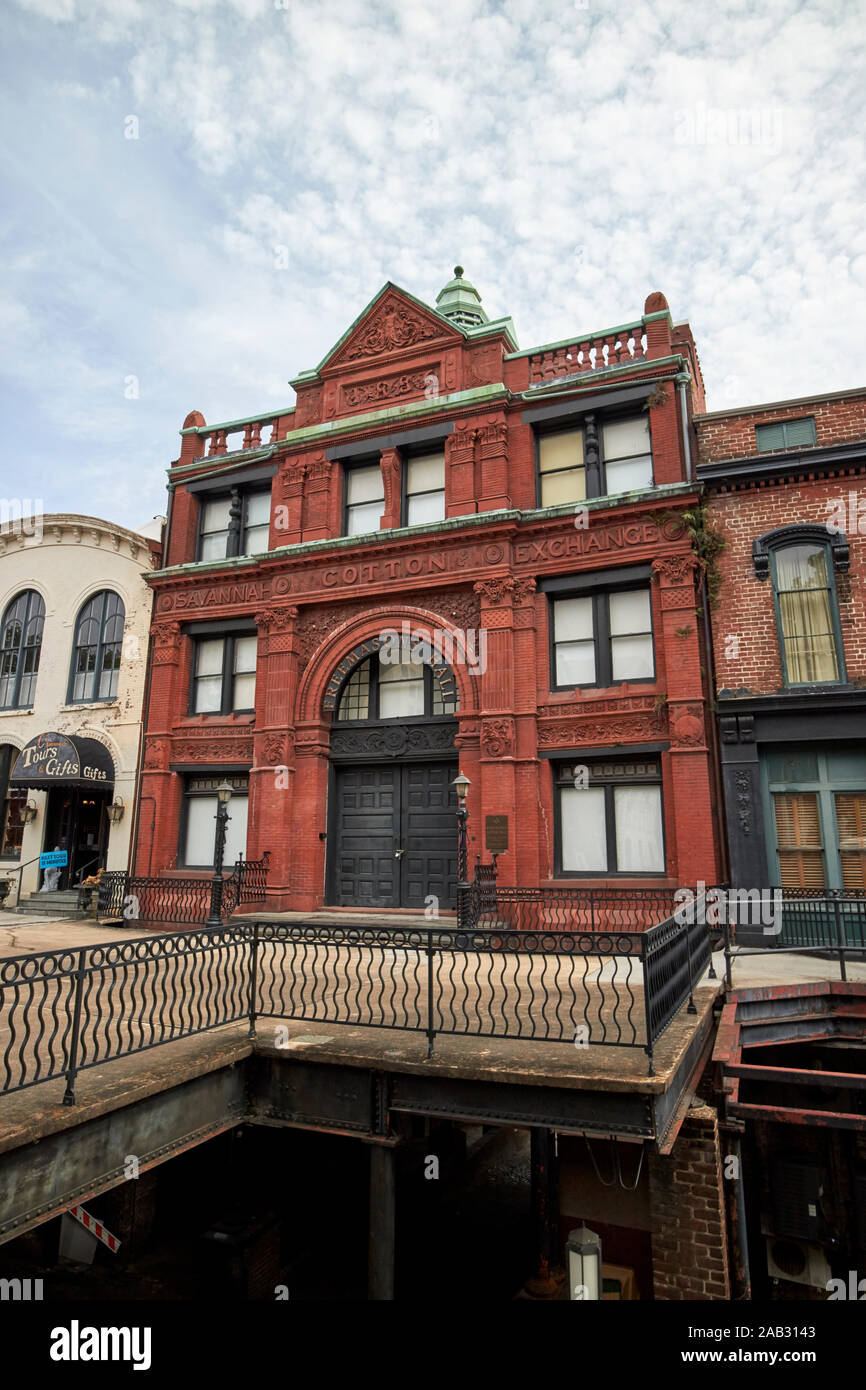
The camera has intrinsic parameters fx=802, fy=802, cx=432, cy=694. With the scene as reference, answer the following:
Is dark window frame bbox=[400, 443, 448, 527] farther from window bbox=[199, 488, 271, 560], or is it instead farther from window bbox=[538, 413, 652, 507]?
window bbox=[199, 488, 271, 560]

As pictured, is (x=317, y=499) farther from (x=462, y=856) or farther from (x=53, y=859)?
(x=53, y=859)

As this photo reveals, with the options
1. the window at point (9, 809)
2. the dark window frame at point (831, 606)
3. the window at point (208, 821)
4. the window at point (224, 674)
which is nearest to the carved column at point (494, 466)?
the dark window frame at point (831, 606)

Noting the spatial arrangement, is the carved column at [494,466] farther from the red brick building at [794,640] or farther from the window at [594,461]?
the red brick building at [794,640]

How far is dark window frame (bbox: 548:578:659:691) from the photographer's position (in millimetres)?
16766

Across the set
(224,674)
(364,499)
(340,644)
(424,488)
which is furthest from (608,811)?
(224,674)

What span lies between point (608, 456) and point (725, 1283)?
1517cm

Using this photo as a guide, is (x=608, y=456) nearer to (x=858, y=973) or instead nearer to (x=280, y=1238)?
(x=858, y=973)

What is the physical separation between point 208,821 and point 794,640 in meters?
14.3

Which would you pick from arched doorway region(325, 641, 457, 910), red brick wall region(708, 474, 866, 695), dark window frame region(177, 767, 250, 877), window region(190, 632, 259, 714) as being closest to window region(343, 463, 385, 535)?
arched doorway region(325, 641, 457, 910)

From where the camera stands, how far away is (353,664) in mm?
19109

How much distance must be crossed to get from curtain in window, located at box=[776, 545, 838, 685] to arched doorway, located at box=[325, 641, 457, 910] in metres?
6.97

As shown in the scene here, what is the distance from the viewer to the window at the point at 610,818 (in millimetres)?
16078

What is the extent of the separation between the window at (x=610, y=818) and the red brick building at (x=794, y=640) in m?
1.55

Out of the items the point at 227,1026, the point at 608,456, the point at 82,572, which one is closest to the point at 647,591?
the point at 608,456
